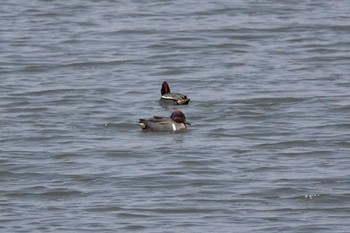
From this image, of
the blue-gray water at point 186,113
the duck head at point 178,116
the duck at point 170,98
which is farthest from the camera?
the duck at point 170,98

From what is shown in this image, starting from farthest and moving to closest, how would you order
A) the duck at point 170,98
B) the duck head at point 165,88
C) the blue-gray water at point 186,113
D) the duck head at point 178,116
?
the duck head at point 165,88 → the duck at point 170,98 → the duck head at point 178,116 → the blue-gray water at point 186,113

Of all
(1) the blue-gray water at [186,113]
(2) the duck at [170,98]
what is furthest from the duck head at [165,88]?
(1) the blue-gray water at [186,113]

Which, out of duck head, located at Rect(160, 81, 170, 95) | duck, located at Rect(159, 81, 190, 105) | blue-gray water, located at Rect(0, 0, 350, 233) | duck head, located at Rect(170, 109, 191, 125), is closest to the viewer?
blue-gray water, located at Rect(0, 0, 350, 233)

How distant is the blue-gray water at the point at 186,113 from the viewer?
13352 millimetres

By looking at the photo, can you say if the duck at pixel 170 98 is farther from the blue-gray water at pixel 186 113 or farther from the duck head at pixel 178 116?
the duck head at pixel 178 116

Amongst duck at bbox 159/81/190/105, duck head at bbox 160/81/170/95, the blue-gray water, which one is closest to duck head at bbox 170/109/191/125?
the blue-gray water

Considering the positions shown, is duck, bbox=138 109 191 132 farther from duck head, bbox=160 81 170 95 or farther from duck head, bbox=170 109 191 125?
duck head, bbox=160 81 170 95

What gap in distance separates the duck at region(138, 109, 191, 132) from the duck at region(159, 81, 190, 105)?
1549mm

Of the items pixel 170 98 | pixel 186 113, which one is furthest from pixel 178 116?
pixel 170 98

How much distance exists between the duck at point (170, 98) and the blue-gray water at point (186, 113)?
0.12 metres

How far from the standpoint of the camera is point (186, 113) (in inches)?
738

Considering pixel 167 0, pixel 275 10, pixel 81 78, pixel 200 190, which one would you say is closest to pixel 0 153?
pixel 200 190

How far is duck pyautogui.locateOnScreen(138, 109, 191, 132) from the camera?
17.4m

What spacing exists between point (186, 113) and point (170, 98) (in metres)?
0.62
